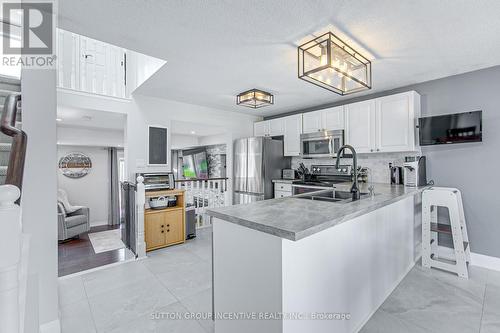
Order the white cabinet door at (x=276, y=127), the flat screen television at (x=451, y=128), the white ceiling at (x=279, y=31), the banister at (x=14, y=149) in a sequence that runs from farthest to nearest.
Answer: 1. the white cabinet door at (x=276, y=127)
2. the flat screen television at (x=451, y=128)
3. the white ceiling at (x=279, y=31)
4. the banister at (x=14, y=149)

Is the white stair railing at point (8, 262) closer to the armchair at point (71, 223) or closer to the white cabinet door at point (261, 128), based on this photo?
the armchair at point (71, 223)

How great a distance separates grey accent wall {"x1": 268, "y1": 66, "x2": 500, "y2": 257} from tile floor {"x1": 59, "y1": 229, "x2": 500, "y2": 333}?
57 cm

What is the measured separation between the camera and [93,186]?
5.92 m

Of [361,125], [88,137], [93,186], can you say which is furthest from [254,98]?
[93,186]

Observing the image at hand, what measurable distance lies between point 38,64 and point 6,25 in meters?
1.06

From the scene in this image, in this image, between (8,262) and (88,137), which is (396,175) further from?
(88,137)

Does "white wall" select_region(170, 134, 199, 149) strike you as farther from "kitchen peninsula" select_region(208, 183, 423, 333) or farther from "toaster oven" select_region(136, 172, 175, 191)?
"kitchen peninsula" select_region(208, 183, 423, 333)

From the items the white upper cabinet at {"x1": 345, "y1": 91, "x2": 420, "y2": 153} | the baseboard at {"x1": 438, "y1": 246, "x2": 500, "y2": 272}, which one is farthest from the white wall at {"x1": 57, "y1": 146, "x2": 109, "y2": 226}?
the baseboard at {"x1": 438, "y1": 246, "x2": 500, "y2": 272}

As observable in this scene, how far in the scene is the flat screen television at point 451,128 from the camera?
2.82 metres

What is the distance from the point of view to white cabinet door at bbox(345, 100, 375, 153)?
361cm

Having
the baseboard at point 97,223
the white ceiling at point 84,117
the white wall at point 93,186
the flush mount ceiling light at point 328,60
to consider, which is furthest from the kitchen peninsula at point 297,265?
the white wall at point 93,186

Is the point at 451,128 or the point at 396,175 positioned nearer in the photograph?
the point at 451,128

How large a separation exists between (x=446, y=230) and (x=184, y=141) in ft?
24.3

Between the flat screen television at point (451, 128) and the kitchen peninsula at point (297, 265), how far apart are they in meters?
1.75
